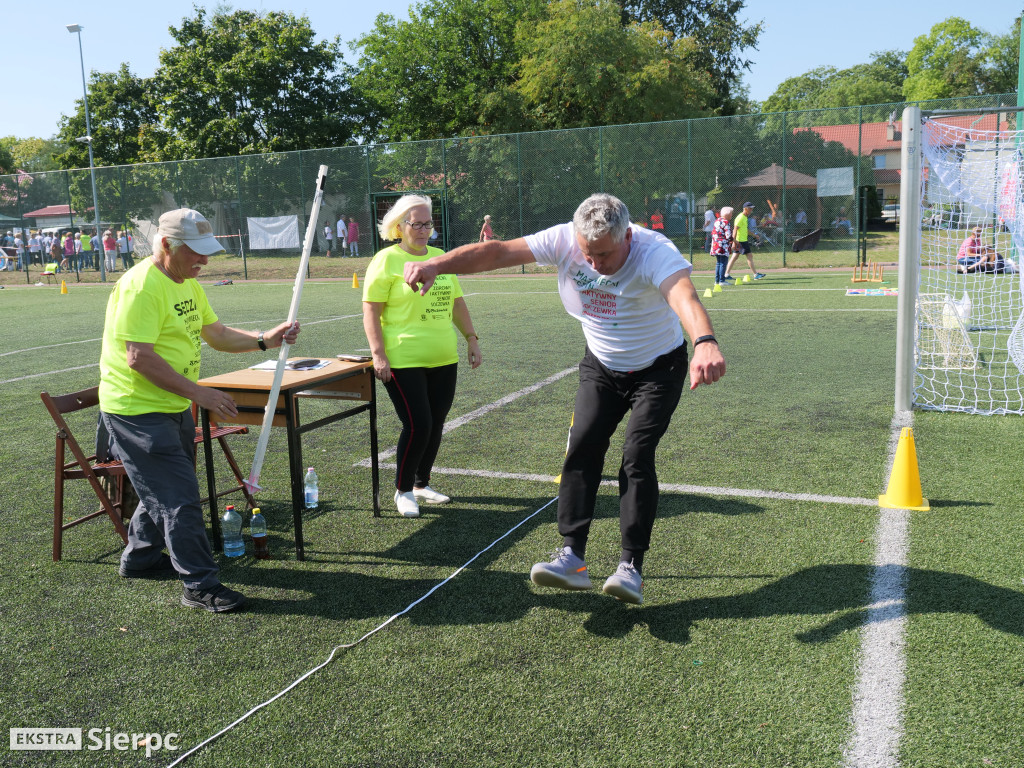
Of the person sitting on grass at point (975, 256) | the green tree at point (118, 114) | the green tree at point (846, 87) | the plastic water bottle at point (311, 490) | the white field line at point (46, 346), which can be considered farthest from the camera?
the green tree at point (846, 87)

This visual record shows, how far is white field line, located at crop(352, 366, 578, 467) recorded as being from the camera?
21.7 ft

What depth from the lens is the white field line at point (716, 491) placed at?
5.20 metres

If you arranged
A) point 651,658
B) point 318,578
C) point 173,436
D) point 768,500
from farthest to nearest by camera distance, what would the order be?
1. point 768,500
2. point 318,578
3. point 173,436
4. point 651,658

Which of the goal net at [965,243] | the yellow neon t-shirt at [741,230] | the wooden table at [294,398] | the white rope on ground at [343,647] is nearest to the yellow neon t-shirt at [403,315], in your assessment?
the wooden table at [294,398]

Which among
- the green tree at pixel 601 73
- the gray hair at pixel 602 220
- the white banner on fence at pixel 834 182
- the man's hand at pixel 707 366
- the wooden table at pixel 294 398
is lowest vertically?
the wooden table at pixel 294 398

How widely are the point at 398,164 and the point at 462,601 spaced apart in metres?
25.5

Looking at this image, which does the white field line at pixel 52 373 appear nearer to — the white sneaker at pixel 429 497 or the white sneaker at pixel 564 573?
the white sneaker at pixel 429 497

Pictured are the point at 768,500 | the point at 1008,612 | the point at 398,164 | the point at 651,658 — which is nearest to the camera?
the point at 651,658

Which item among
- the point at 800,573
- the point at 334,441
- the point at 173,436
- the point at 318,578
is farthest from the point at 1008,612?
the point at 334,441

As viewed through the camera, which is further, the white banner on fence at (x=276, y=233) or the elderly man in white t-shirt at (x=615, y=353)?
the white banner on fence at (x=276, y=233)

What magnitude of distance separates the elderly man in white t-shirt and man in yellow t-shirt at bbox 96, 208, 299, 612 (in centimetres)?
110

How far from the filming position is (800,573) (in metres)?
4.16

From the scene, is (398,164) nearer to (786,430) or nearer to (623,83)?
(623,83)

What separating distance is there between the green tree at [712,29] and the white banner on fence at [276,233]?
25337mm
